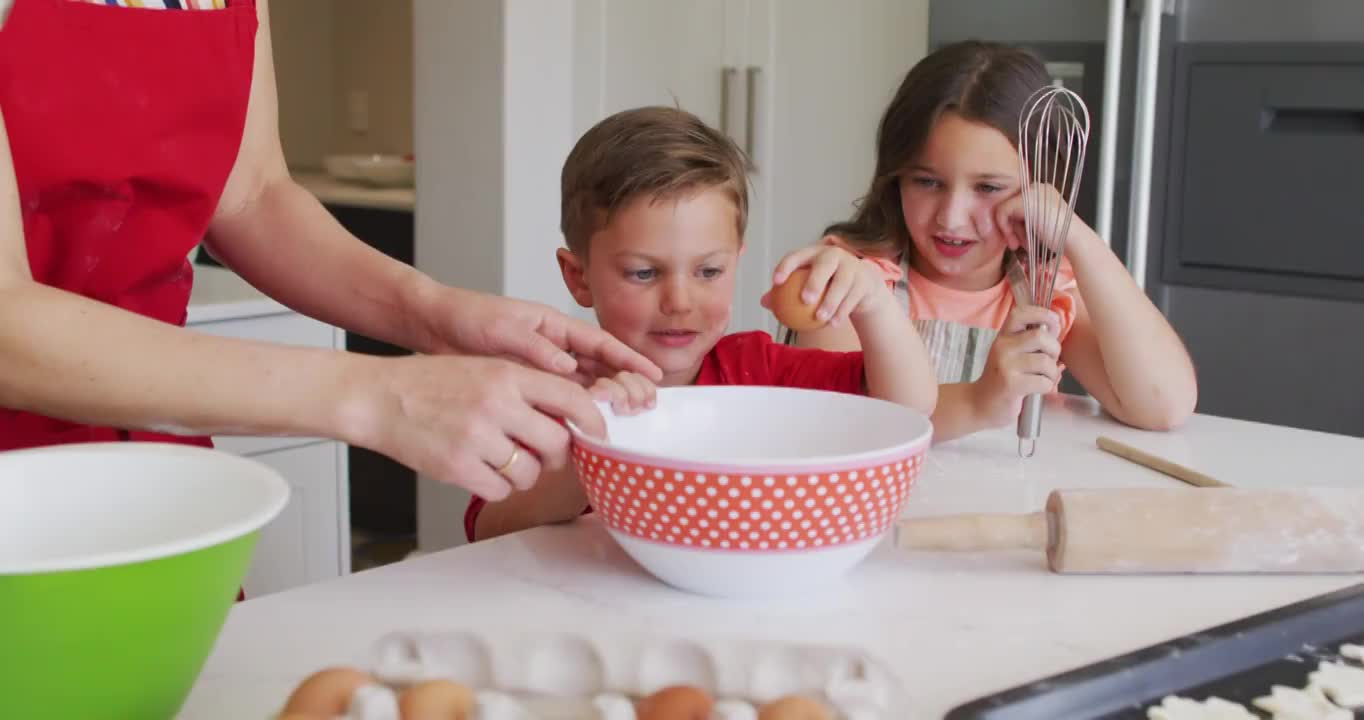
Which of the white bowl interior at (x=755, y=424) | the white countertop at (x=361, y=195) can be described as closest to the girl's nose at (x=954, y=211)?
the white bowl interior at (x=755, y=424)

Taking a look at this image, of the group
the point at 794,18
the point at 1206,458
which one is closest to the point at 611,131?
the point at 1206,458

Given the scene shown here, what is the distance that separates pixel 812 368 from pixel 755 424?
375 mm

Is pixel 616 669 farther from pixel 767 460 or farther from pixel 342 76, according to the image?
pixel 342 76

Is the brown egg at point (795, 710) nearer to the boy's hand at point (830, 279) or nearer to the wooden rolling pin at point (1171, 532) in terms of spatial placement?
the wooden rolling pin at point (1171, 532)

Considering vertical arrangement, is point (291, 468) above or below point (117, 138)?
below

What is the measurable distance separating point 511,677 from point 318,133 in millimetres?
3641

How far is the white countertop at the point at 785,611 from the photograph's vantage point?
71cm

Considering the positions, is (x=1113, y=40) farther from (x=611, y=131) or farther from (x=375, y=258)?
(x=375, y=258)

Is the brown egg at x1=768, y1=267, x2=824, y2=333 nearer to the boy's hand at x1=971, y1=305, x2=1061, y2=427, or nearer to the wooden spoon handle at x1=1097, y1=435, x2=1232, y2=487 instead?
the boy's hand at x1=971, y1=305, x2=1061, y2=427

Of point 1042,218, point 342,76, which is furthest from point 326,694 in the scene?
point 342,76

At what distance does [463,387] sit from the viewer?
72 centimetres

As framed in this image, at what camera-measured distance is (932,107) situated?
63.4 inches

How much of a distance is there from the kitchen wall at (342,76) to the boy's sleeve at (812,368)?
2.68 metres

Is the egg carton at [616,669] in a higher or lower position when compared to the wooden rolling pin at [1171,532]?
higher
